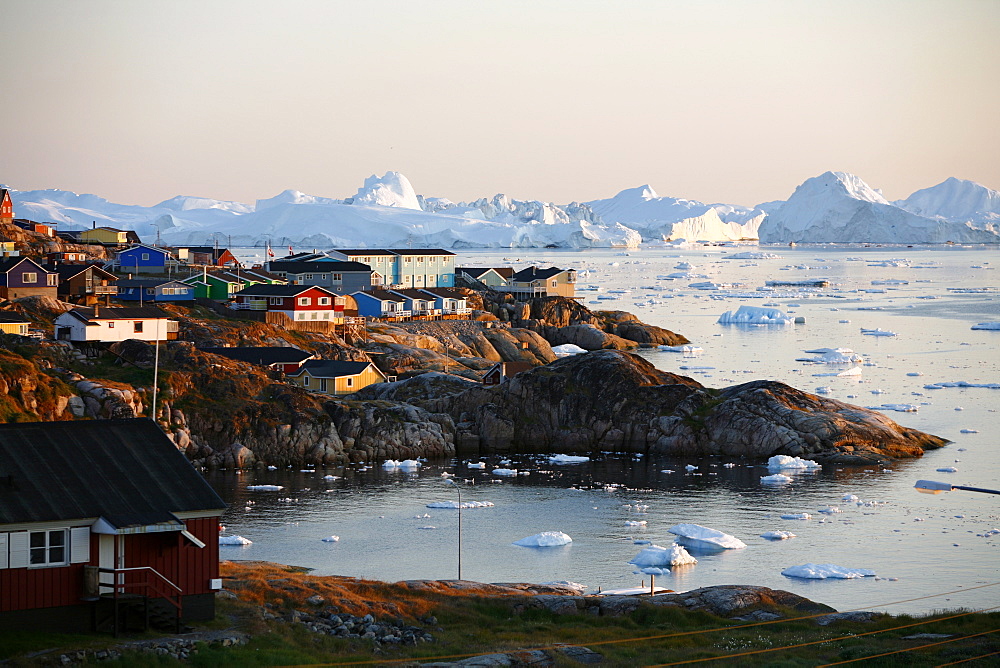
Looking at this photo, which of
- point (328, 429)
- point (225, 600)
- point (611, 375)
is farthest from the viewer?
point (611, 375)

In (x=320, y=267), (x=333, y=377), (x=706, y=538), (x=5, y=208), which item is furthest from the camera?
(x=320, y=267)

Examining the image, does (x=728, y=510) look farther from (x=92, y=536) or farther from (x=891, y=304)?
(x=891, y=304)

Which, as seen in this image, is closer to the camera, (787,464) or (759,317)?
(787,464)

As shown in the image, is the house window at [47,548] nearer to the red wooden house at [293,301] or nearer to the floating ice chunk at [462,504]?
the floating ice chunk at [462,504]

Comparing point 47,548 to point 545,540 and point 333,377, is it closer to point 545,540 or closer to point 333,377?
point 545,540

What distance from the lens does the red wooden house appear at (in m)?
63.0

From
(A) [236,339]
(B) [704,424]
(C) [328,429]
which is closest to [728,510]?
(B) [704,424]

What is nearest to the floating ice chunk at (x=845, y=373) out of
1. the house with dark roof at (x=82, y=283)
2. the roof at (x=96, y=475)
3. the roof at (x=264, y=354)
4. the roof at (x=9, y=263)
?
the roof at (x=264, y=354)

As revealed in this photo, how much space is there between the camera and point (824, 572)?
94.4ft

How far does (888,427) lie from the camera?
1789 inches

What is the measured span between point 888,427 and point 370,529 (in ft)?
69.5

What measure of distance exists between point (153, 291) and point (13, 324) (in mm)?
16699

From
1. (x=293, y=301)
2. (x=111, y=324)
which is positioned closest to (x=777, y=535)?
(x=111, y=324)

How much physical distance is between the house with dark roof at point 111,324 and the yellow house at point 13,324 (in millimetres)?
1275
